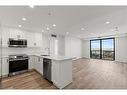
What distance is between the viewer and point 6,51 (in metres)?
4.41

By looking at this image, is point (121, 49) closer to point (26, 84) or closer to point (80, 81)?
point (80, 81)

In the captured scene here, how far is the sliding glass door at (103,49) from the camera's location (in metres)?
8.79

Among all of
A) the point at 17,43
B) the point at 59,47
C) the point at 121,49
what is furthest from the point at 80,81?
the point at 121,49

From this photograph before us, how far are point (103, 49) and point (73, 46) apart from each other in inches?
120

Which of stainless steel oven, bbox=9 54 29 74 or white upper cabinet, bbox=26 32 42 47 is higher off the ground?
white upper cabinet, bbox=26 32 42 47

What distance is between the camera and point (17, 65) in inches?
170

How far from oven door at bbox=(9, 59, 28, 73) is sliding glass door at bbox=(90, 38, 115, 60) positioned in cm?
754

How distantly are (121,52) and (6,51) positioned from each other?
27.1 feet

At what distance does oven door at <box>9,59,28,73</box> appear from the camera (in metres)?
4.11

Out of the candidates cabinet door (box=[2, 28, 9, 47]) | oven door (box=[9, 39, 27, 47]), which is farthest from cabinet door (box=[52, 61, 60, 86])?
cabinet door (box=[2, 28, 9, 47])

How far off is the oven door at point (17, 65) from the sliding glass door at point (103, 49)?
7542 millimetres

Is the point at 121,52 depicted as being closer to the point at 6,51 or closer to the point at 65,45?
the point at 65,45

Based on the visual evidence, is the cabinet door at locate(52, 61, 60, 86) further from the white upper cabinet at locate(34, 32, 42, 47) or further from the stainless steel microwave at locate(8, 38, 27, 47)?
the white upper cabinet at locate(34, 32, 42, 47)
